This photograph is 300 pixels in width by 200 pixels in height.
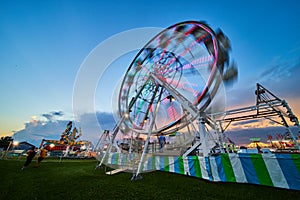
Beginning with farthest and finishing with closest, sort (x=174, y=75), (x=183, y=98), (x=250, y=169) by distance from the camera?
(x=174, y=75)
(x=183, y=98)
(x=250, y=169)

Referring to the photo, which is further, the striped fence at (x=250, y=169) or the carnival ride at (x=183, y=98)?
the carnival ride at (x=183, y=98)

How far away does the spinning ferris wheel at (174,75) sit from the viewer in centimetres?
662

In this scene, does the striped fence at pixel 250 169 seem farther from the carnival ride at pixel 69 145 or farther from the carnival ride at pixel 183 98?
the carnival ride at pixel 69 145

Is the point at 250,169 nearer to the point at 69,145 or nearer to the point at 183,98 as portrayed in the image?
the point at 183,98

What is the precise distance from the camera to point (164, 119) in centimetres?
1069

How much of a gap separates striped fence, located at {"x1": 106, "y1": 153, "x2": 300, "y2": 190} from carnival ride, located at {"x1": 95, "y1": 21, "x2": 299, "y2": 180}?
1.67 feet

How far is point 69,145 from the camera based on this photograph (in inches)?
792

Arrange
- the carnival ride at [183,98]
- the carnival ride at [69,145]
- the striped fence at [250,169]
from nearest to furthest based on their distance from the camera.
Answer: the striped fence at [250,169]
the carnival ride at [183,98]
the carnival ride at [69,145]

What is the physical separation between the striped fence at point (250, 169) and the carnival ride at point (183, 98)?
510mm

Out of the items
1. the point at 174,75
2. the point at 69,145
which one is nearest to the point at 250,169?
the point at 174,75

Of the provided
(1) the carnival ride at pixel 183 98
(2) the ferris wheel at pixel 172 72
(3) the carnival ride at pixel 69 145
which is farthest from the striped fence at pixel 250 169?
(3) the carnival ride at pixel 69 145

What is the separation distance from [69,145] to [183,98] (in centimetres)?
2133

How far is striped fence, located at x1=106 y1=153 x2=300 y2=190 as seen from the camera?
3748mm

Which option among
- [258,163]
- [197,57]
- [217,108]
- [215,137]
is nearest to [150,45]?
[197,57]
